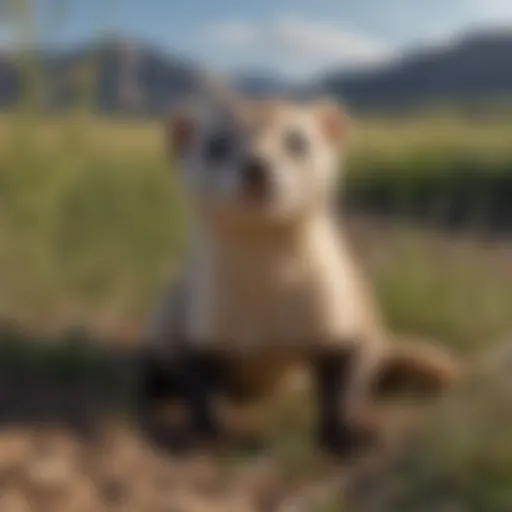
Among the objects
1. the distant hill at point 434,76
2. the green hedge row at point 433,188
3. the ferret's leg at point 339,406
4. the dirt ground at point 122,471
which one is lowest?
the dirt ground at point 122,471

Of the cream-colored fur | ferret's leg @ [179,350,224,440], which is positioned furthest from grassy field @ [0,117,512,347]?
ferret's leg @ [179,350,224,440]

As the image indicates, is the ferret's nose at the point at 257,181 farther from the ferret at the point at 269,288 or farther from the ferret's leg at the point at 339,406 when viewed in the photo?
the ferret's leg at the point at 339,406

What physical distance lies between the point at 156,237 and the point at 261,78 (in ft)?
1.64

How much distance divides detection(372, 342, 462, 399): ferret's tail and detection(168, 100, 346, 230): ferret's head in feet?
0.99

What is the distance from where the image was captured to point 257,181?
1.77 m

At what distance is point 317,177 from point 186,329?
1.15ft

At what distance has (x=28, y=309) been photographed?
226cm

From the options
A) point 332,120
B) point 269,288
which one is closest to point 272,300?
point 269,288

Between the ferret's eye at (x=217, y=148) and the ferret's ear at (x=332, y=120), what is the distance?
15cm

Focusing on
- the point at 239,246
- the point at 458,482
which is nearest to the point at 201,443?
the point at 239,246

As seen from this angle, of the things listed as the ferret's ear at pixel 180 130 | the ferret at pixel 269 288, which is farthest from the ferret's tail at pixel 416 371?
the ferret's ear at pixel 180 130

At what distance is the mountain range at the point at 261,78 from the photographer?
68.1 inches

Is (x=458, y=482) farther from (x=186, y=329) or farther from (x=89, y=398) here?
(x=89, y=398)

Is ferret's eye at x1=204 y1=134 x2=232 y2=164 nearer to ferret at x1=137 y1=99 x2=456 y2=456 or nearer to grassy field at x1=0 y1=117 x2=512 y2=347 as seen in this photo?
ferret at x1=137 y1=99 x2=456 y2=456
